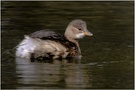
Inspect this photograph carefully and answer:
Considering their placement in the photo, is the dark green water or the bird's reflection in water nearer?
the bird's reflection in water

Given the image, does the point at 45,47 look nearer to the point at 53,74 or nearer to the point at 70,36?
Answer: the point at 70,36

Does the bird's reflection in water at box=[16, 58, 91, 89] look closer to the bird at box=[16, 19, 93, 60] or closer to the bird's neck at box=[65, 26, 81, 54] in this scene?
the bird at box=[16, 19, 93, 60]

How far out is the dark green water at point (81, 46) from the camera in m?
9.84

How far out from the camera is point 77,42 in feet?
39.6

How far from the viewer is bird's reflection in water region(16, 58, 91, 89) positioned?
9648 millimetres

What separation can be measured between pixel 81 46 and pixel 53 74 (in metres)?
2.30

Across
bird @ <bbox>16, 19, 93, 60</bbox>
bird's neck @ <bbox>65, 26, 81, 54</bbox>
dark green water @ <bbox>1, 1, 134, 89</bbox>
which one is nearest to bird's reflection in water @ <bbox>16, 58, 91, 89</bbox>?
dark green water @ <bbox>1, 1, 134, 89</bbox>

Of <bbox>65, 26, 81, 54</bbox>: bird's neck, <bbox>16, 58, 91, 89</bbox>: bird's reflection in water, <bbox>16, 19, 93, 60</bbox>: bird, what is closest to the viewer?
<bbox>16, 58, 91, 89</bbox>: bird's reflection in water

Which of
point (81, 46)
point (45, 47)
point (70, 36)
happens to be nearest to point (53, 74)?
point (45, 47)

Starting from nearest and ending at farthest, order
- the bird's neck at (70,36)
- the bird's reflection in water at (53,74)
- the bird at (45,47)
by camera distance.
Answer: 1. the bird's reflection in water at (53,74)
2. the bird at (45,47)
3. the bird's neck at (70,36)

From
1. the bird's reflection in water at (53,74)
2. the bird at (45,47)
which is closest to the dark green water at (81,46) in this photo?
the bird's reflection in water at (53,74)

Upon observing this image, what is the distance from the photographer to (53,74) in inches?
402

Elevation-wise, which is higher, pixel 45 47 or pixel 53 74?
pixel 45 47

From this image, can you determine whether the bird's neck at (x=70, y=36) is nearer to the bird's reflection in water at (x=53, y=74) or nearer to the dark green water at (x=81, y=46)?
the dark green water at (x=81, y=46)
